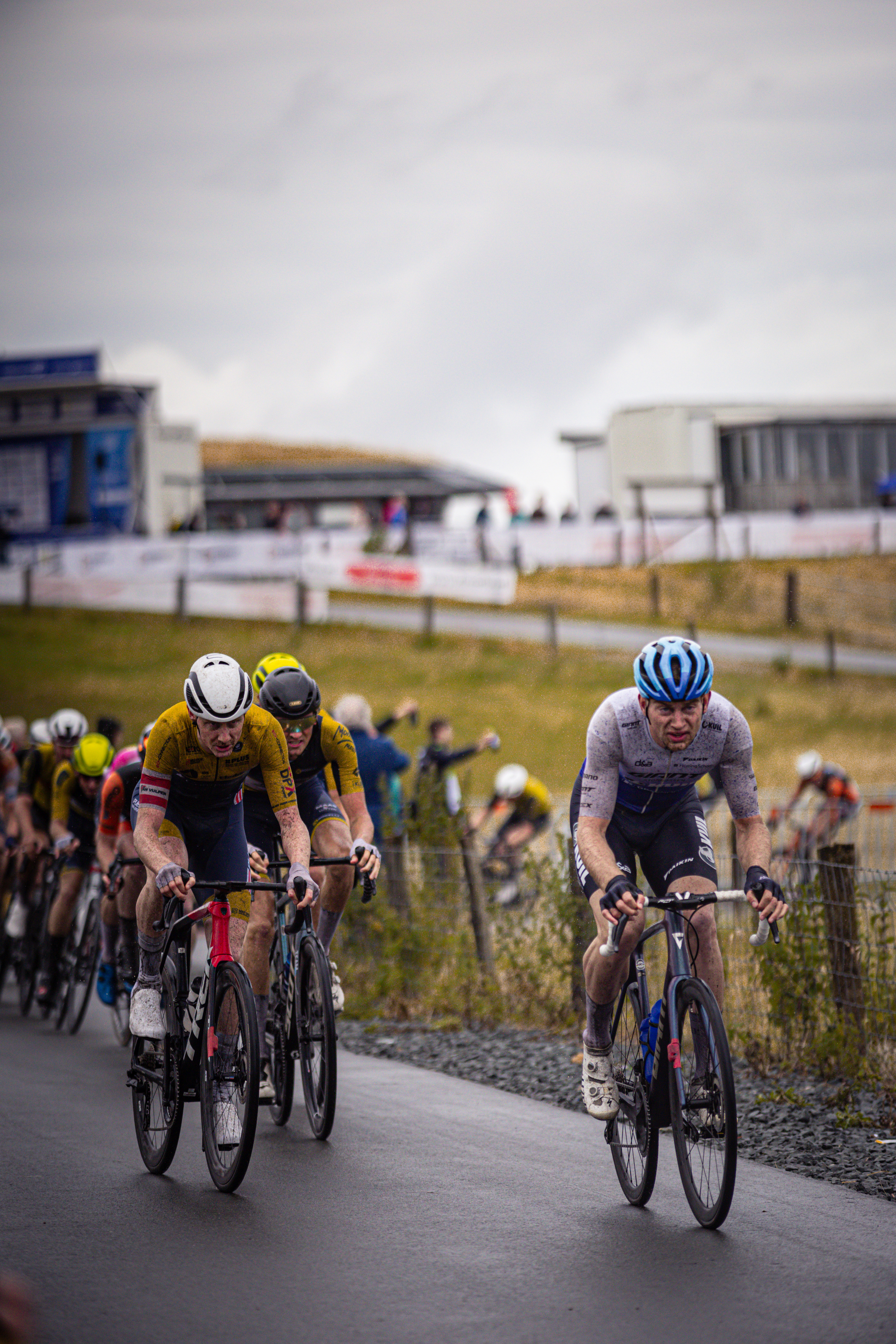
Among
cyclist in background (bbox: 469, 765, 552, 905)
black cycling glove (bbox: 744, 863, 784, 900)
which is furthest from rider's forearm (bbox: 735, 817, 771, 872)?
cyclist in background (bbox: 469, 765, 552, 905)

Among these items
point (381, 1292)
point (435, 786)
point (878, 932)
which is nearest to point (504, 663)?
point (435, 786)

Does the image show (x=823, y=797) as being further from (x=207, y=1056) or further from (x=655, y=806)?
(x=207, y=1056)

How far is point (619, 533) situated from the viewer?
4391 centimetres

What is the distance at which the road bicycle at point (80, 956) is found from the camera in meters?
11.1

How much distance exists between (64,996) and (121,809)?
2.31 meters

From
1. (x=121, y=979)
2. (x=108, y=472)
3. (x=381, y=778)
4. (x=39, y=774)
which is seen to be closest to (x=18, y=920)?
(x=39, y=774)

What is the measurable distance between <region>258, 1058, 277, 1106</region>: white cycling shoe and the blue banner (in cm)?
4493

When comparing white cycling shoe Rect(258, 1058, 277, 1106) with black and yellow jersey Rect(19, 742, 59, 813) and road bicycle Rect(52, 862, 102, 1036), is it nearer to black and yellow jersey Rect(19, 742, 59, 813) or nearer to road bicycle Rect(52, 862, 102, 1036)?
road bicycle Rect(52, 862, 102, 1036)

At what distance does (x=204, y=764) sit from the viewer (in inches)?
279

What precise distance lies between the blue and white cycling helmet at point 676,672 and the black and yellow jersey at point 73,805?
6146 mm

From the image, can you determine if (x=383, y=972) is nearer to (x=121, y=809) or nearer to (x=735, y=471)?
(x=121, y=809)

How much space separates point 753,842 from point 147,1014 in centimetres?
260

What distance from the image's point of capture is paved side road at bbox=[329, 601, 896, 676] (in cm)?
3534

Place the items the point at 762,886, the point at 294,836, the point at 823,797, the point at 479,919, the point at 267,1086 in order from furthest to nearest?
1. the point at 823,797
2. the point at 479,919
3. the point at 267,1086
4. the point at 294,836
5. the point at 762,886
